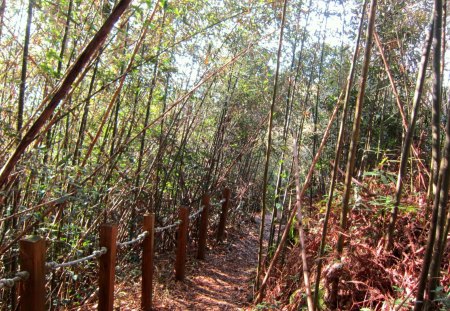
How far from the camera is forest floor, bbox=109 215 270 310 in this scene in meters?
3.26

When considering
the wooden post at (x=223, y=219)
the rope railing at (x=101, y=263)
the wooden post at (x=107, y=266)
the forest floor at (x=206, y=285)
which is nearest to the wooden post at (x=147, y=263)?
the rope railing at (x=101, y=263)

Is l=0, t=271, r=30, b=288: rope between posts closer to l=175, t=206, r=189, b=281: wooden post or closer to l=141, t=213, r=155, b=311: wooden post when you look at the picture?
l=141, t=213, r=155, b=311: wooden post

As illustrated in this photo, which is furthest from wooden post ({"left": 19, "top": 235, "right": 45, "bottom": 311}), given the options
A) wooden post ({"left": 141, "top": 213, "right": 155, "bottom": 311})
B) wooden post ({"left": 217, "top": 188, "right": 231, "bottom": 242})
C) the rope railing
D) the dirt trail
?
wooden post ({"left": 217, "top": 188, "right": 231, "bottom": 242})

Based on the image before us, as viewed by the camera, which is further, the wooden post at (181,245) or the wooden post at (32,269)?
the wooden post at (181,245)

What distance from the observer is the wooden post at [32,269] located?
5.02ft

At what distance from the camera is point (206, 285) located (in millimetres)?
→ 3838

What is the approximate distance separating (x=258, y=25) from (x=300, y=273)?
8.10 ft

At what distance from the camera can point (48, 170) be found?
2.05 meters

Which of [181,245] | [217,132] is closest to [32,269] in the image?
[181,245]

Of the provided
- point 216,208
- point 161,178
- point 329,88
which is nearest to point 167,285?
point 161,178

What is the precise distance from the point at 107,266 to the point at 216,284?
1.86 meters

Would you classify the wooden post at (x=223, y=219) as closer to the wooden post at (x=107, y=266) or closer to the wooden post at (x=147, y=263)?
the wooden post at (x=147, y=263)

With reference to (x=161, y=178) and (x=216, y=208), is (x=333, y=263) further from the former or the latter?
(x=216, y=208)

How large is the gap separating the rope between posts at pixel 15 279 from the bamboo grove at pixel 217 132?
0.27 metres
